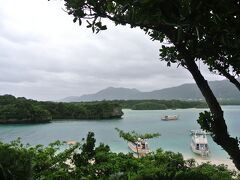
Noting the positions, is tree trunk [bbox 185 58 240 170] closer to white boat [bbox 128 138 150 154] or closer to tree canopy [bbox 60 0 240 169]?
tree canopy [bbox 60 0 240 169]

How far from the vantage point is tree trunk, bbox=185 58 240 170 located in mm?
2686

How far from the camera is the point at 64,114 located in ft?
Answer: 270

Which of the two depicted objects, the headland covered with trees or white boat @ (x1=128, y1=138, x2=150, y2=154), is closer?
white boat @ (x1=128, y1=138, x2=150, y2=154)

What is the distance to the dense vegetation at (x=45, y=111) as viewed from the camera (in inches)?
2660

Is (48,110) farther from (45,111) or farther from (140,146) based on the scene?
(140,146)

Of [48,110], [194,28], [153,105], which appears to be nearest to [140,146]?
[194,28]

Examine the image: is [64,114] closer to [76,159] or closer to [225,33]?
[76,159]

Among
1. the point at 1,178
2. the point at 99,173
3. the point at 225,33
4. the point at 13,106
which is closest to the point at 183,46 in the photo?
the point at 225,33

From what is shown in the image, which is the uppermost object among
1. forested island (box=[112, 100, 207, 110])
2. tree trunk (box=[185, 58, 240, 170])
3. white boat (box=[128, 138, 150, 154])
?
forested island (box=[112, 100, 207, 110])

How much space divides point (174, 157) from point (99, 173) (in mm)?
3453

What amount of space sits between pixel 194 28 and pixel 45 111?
72.5 meters

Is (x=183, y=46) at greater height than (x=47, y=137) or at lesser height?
greater

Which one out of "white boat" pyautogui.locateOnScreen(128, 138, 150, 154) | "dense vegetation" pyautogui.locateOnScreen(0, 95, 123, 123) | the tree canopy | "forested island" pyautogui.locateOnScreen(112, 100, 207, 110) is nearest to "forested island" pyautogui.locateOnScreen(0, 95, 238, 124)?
"dense vegetation" pyautogui.locateOnScreen(0, 95, 123, 123)

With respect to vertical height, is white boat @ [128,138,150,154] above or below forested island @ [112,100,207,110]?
below
